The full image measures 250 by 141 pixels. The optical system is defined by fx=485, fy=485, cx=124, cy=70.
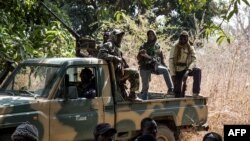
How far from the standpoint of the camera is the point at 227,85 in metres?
11.1

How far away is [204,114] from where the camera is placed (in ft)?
26.4

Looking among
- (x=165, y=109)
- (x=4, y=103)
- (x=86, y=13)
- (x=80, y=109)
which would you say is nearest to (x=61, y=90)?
(x=80, y=109)

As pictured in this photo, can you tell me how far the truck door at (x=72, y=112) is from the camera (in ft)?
20.0

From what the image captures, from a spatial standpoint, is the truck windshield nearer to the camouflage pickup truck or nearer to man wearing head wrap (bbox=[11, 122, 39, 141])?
the camouflage pickup truck

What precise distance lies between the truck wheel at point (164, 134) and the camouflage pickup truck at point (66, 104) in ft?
0.05

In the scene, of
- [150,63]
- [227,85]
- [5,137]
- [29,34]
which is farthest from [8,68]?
[227,85]

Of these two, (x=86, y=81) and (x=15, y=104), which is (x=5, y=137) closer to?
(x=15, y=104)

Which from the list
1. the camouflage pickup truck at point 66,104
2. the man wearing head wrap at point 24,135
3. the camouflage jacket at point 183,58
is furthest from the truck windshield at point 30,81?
the man wearing head wrap at point 24,135

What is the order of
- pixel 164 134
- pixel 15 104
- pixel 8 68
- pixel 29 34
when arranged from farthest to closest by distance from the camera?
pixel 29 34, pixel 164 134, pixel 8 68, pixel 15 104

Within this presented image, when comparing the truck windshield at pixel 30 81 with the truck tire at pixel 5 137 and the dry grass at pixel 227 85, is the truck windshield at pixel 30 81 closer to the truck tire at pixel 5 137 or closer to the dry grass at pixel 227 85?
the truck tire at pixel 5 137

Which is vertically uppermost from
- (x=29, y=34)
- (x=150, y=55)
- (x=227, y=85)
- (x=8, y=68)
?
(x=29, y=34)

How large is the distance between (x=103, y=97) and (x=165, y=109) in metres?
1.19

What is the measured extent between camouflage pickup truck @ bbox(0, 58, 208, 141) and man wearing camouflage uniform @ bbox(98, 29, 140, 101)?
0.11 metres

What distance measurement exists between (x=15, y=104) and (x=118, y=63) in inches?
69.5
